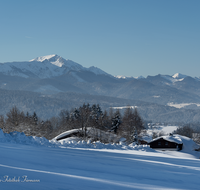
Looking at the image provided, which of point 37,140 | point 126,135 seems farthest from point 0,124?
point 37,140

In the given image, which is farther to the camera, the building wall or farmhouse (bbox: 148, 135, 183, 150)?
the building wall

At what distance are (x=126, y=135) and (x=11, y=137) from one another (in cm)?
3676

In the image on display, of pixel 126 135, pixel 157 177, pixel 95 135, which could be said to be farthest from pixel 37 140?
pixel 126 135

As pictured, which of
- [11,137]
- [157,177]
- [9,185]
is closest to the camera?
[9,185]

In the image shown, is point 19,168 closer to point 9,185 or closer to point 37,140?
point 9,185

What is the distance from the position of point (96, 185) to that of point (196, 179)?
10.6 feet

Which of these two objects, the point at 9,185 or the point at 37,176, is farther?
the point at 37,176

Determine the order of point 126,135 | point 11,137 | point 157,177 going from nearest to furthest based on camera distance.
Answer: point 157,177
point 11,137
point 126,135

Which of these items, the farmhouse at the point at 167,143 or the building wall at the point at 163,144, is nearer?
the farmhouse at the point at 167,143

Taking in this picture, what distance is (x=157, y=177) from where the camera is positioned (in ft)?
22.5

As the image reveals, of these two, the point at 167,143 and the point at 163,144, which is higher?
the point at 167,143

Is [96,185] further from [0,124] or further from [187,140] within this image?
[187,140]

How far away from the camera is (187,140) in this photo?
63.5m

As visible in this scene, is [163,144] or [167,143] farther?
[163,144]
